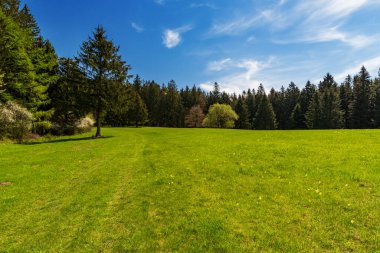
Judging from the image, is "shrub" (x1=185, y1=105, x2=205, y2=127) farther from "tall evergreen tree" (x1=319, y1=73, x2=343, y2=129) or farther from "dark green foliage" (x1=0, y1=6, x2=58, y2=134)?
"dark green foliage" (x1=0, y1=6, x2=58, y2=134)

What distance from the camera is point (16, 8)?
137 feet

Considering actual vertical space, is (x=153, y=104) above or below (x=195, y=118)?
above

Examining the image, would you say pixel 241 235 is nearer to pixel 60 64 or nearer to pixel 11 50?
pixel 11 50

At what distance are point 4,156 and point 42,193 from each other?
40.3 ft

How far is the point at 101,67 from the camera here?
37.4 metres

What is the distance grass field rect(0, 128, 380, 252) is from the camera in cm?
653

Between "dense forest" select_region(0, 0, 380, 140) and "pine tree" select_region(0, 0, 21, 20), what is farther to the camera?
"pine tree" select_region(0, 0, 21, 20)

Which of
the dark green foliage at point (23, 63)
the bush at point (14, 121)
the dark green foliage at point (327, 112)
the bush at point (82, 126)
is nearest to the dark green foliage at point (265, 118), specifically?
the dark green foliage at point (327, 112)

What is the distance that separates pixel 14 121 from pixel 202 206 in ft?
105

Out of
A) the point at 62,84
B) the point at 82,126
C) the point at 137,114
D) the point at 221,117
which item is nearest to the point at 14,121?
the point at 62,84

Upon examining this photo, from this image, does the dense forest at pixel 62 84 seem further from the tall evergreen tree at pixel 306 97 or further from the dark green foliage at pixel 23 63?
the tall evergreen tree at pixel 306 97

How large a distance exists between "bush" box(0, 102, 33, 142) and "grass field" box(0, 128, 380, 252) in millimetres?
18847

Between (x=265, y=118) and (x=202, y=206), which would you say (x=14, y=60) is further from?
(x=265, y=118)

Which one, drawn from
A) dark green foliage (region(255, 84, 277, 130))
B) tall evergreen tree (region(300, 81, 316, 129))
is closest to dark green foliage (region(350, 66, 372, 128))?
tall evergreen tree (region(300, 81, 316, 129))
